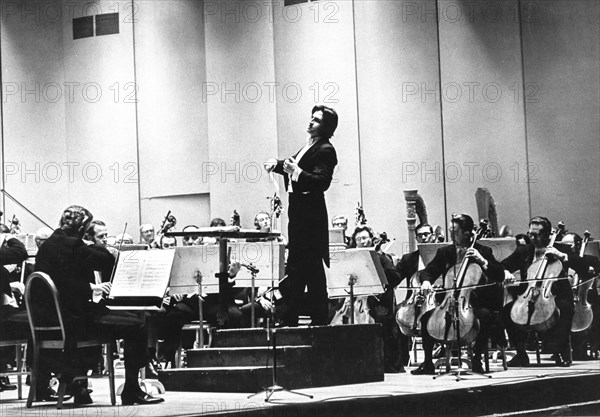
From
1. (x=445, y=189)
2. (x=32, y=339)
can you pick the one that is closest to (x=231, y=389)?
(x=32, y=339)

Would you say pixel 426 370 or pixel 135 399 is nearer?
pixel 135 399

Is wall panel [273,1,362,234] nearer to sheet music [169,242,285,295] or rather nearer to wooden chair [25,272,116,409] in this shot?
sheet music [169,242,285,295]

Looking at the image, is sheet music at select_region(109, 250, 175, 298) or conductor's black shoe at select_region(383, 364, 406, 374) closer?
sheet music at select_region(109, 250, 175, 298)

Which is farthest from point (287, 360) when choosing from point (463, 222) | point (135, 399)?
point (463, 222)

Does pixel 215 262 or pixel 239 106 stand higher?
pixel 239 106

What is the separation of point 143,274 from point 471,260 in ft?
7.11

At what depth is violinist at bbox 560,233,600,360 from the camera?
23.9ft

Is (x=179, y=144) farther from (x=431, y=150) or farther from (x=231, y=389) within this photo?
(x=231, y=389)

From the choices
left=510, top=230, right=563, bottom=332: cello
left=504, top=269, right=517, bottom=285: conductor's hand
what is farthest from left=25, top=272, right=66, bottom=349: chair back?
left=510, top=230, right=563, bottom=332: cello

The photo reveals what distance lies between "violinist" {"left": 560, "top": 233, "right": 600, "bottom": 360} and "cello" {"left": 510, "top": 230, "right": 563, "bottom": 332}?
1.14ft

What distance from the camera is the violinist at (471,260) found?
21.3 feet

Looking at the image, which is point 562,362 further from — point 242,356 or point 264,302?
point 242,356

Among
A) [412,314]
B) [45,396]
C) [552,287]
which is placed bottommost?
[45,396]

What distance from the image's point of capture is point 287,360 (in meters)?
5.67
